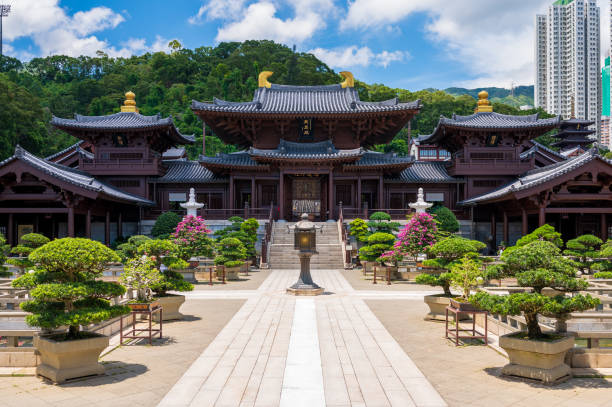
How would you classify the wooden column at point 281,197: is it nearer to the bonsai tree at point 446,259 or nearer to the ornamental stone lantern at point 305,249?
the ornamental stone lantern at point 305,249

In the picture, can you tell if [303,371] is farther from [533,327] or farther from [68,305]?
[68,305]

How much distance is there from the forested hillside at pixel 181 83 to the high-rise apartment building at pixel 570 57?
6696cm

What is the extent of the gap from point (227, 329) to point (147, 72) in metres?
87.8

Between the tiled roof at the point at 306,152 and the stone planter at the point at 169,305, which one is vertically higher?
the tiled roof at the point at 306,152

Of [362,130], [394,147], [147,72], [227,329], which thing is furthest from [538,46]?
[227,329]

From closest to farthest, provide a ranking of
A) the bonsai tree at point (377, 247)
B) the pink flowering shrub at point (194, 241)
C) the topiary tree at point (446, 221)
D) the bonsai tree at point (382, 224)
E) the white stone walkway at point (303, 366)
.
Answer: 1. the white stone walkway at point (303, 366)
2. the pink flowering shrub at point (194, 241)
3. the bonsai tree at point (377, 247)
4. the bonsai tree at point (382, 224)
5. the topiary tree at point (446, 221)

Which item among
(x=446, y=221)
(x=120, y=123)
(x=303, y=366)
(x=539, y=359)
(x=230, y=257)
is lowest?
(x=303, y=366)

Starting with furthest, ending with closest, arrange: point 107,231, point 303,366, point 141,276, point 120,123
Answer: point 120,123 < point 107,231 < point 141,276 < point 303,366

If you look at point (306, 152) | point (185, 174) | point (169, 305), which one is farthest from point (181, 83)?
point (169, 305)

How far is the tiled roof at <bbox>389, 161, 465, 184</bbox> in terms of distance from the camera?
3509 cm

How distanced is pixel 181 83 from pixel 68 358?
84.2 metres

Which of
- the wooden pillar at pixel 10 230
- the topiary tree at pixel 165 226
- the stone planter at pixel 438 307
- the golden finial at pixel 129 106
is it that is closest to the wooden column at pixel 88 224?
the topiary tree at pixel 165 226

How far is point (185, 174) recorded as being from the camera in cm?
3588

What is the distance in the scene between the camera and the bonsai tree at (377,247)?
21.9m
